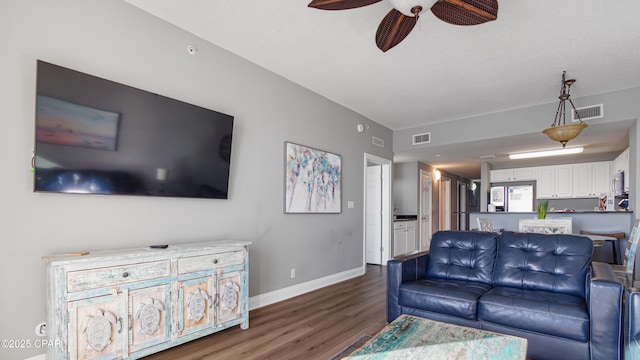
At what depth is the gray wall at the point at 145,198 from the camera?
2014mm

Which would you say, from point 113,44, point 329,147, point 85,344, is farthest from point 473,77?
point 85,344

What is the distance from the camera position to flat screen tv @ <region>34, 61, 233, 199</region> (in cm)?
205

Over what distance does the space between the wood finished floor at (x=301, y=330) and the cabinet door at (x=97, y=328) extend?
15.2 inches

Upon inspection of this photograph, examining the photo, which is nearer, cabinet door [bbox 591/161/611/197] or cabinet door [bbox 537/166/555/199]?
cabinet door [bbox 591/161/611/197]

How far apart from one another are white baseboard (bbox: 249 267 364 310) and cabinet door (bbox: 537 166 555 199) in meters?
5.53

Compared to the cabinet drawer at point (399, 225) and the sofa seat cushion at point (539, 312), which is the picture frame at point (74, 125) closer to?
the sofa seat cushion at point (539, 312)

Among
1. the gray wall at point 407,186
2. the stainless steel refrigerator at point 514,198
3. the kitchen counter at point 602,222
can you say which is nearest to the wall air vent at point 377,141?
the gray wall at point 407,186

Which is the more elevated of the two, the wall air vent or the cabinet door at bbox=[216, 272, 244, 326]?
the wall air vent

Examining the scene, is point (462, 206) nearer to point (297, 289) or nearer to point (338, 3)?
point (297, 289)

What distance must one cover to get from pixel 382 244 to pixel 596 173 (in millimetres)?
5212

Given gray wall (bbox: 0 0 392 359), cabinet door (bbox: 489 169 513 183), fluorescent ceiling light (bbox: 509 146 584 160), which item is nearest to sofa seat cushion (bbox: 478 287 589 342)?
gray wall (bbox: 0 0 392 359)

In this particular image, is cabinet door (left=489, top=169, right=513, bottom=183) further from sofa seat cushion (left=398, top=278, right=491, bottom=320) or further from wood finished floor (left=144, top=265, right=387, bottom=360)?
sofa seat cushion (left=398, top=278, right=491, bottom=320)

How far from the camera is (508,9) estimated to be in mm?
2578

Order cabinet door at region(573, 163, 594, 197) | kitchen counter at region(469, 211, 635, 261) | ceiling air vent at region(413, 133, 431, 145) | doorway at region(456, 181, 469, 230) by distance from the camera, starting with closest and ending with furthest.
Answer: kitchen counter at region(469, 211, 635, 261), ceiling air vent at region(413, 133, 431, 145), cabinet door at region(573, 163, 594, 197), doorway at region(456, 181, 469, 230)
